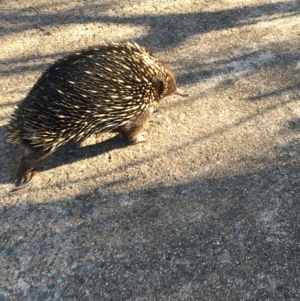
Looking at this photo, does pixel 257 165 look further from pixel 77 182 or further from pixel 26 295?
pixel 26 295

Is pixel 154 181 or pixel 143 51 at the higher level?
pixel 143 51

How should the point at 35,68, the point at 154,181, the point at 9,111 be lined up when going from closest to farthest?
the point at 154,181 → the point at 9,111 → the point at 35,68

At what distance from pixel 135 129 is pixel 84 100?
48 centimetres

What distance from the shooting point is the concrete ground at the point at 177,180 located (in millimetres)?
2443

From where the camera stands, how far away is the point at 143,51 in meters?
2.96

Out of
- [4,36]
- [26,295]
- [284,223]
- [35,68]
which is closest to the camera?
[26,295]

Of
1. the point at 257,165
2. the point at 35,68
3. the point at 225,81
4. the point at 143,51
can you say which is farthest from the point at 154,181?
the point at 35,68

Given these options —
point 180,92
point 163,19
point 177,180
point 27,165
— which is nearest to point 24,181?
point 27,165

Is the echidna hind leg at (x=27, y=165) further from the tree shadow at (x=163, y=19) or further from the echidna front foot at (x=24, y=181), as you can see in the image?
the tree shadow at (x=163, y=19)

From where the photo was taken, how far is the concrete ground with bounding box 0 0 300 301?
8.02 ft

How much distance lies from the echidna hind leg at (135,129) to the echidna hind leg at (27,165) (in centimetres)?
55

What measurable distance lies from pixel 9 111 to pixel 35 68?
531mm

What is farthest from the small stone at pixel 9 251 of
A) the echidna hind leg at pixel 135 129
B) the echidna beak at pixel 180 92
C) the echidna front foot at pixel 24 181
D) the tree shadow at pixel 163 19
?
the tree shadow at pixel 163 19

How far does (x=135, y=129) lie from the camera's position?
118 inches
